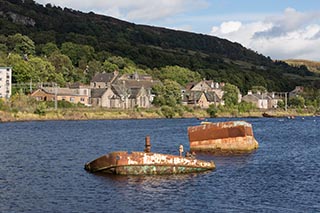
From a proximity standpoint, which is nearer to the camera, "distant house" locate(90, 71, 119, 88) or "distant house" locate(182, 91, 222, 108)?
"distant house" locate(182, 91, 222, 108)

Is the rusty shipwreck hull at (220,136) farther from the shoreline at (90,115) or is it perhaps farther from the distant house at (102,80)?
the distant house at (102,80)

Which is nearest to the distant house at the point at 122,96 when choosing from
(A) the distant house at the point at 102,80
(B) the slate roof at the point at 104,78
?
(A) the distant house at the point at 102,80

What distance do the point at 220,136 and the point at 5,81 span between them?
112m

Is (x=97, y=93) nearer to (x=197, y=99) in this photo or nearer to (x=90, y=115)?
(x=90, y=115)

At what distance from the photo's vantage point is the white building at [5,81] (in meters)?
157

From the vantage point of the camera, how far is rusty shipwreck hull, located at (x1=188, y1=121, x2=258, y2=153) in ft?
189

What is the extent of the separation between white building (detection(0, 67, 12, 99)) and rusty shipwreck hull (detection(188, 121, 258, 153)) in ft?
353

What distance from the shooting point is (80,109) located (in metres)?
144

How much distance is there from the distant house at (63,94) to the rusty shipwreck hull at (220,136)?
9398cm

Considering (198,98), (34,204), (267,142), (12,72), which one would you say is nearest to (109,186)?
(34,204)

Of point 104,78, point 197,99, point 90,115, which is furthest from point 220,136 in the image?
point 104,78

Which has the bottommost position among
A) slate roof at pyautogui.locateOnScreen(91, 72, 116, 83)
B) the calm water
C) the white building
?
the calm water

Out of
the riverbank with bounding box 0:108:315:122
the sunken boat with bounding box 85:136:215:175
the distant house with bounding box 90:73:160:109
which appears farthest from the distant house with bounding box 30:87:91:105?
the sunken boat with bounding box 85:136:215:175

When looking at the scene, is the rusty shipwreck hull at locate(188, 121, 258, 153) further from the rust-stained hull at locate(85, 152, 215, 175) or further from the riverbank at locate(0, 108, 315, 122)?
the riverbank at locate(0, 108, 315, 122)
